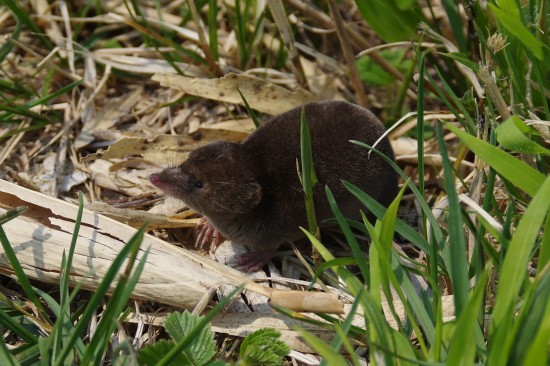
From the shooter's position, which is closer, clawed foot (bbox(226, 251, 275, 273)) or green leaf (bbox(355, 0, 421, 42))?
clawed foot (bbox(226, 251, 275, 273))

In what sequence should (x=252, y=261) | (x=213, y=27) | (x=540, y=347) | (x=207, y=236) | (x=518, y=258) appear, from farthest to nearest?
(x=213, y=27), (x=207, y=236), (x=252, y=261), (x=518, y=258), (x=540, y=347)

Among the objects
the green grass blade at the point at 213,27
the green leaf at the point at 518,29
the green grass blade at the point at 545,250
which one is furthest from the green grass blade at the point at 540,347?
the green grass blade at the point at 213,27

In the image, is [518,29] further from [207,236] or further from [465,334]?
[207,236]

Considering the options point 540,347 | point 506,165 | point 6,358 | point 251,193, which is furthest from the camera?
point 251,193

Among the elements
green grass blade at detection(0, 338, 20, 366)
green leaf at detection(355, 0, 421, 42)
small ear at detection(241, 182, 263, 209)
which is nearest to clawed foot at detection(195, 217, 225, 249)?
small ear at detection(241, 182, 263, 209)

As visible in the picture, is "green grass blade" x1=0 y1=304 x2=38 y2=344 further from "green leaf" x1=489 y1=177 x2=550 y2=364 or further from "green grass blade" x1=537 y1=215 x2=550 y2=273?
"green grass blade" x1=537 y1=215 x2=550 y2=273

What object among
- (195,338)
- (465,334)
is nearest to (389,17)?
(195,338)
